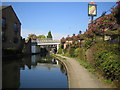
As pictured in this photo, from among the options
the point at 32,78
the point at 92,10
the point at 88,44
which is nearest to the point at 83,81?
the point at 32,78

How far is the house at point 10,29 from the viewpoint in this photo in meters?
29.8

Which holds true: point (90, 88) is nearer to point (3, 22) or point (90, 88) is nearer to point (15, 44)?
point (3, 22)

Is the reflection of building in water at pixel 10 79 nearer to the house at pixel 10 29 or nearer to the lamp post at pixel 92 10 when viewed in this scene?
the lamp post at pixel 92 10

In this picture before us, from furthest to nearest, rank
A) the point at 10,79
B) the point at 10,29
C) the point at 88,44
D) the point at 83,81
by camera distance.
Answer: the point at 10,29, the point at 88,44, the point at 10,79, the point at 83,81

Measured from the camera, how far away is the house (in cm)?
2984

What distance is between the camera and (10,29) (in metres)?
32.8

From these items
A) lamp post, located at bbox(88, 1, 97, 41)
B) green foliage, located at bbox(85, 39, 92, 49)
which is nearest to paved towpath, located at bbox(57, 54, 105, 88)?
green foliage, located at bbox(85, 39, 92, 49)

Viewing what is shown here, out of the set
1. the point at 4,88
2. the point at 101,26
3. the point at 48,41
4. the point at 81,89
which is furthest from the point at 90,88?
the point at 48,41

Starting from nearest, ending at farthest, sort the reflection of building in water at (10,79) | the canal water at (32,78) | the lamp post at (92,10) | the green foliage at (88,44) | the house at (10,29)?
the reflection of building in water at (10,79) < the canal water at (32,78) < the green foliage at (88,44) < the lamp post at (92,10) < the house at (10,29)

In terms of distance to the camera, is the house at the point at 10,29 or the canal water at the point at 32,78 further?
the house at the point at 10,29

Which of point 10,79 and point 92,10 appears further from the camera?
point 92,10

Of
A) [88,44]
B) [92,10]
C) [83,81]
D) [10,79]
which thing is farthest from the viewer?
[92,10]

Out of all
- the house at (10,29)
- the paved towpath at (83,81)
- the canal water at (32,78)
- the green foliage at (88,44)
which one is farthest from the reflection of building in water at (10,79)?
the house at (10,29)

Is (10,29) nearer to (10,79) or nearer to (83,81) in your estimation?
(10,79)
